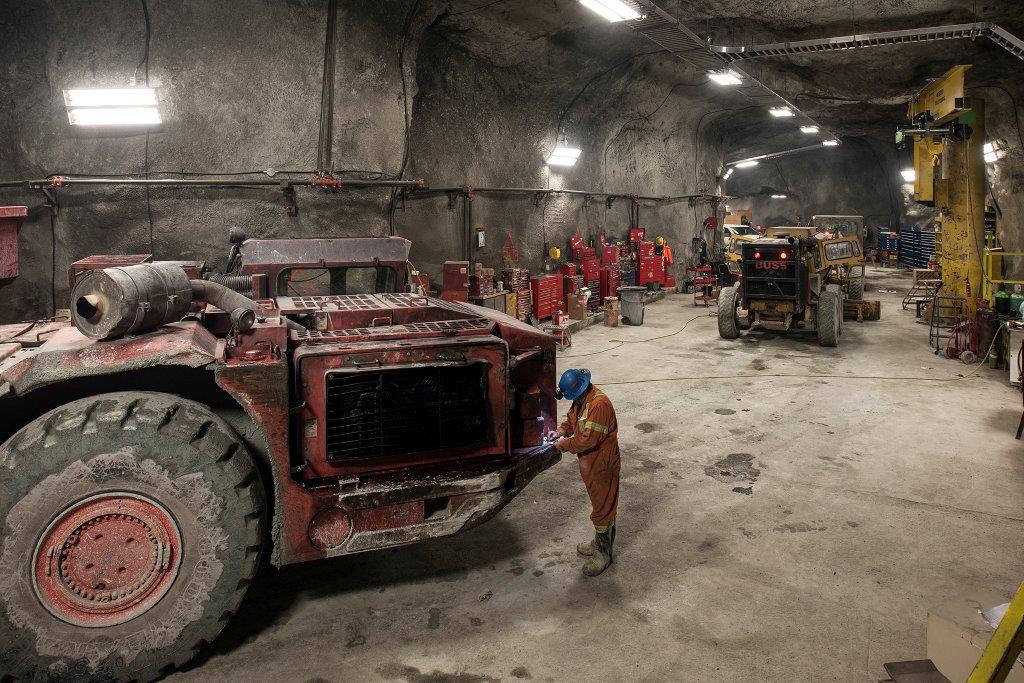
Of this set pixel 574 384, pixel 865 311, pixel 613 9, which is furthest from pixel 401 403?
pixel 865 311

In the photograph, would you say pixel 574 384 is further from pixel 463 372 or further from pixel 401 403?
pixel 401 403

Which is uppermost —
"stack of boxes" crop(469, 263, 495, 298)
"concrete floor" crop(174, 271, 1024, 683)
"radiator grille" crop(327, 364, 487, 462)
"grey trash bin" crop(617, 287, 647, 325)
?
"stack of boxes" crop(469, 263, 495, 298)

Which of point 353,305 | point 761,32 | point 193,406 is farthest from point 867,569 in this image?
point 761,32

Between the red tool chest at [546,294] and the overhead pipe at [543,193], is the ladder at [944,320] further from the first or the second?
the overhead pipe at [543,193]

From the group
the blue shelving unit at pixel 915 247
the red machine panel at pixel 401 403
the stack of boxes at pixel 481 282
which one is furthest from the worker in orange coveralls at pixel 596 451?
the blue shelving unit at pixel 915 247

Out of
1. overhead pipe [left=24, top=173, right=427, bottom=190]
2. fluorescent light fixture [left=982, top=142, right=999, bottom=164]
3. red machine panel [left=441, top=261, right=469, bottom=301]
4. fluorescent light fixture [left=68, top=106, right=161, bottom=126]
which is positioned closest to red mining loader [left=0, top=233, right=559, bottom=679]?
overhead pipe [left=24, top=173, right=427, bottom=190]

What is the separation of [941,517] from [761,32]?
10.8 m

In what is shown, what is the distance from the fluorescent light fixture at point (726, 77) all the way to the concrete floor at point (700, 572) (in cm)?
884

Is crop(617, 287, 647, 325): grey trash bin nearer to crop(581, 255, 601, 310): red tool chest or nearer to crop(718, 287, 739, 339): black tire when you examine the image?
crop(581, 255, 601, 310): red tool chest

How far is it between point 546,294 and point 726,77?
20.5ft

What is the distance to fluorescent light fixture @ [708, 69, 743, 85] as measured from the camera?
1370 cm

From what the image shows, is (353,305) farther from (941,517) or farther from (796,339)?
(796,339)

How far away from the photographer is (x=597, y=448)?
4.30m

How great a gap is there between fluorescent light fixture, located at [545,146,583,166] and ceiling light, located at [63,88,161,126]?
8373 millimetres
